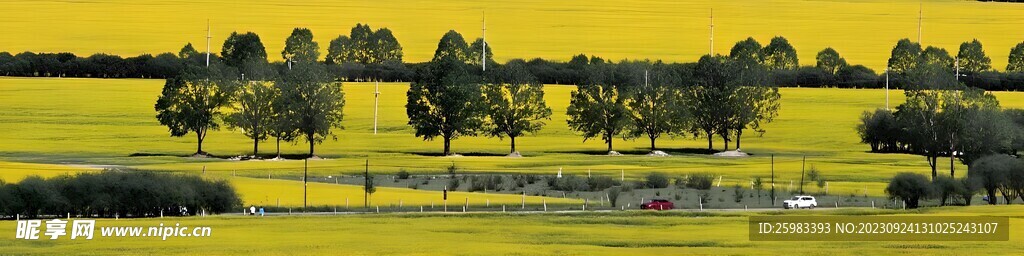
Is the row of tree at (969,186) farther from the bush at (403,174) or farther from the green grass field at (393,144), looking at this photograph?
the bush at (403,174)

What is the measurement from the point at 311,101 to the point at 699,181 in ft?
133

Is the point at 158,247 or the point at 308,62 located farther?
the point at 308,62

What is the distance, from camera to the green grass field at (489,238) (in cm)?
7119

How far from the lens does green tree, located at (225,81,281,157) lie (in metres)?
148

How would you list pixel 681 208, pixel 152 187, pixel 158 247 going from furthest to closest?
pixel 681 208 → pixel 152 187 → pixel 158 247

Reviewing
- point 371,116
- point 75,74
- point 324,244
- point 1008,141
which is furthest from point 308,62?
point 324,244

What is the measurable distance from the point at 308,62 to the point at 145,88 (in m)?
25.0

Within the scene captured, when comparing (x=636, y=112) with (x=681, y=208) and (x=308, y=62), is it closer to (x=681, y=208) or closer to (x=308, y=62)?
(x=308, y=62)

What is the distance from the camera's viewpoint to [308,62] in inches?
6373

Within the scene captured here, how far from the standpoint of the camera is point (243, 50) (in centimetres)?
17825

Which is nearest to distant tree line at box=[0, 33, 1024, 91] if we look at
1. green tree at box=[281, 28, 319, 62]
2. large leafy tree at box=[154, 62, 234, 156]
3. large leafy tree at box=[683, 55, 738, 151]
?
green tree at box=[281, 28, 319, 62]

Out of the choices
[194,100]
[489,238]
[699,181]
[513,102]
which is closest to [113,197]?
[489,238]

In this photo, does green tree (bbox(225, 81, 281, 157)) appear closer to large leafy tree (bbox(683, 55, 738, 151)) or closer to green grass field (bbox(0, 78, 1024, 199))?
green grass field (bbox(0, 78, 1024, 199))

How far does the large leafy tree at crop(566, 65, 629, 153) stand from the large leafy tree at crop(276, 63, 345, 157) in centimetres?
1623
